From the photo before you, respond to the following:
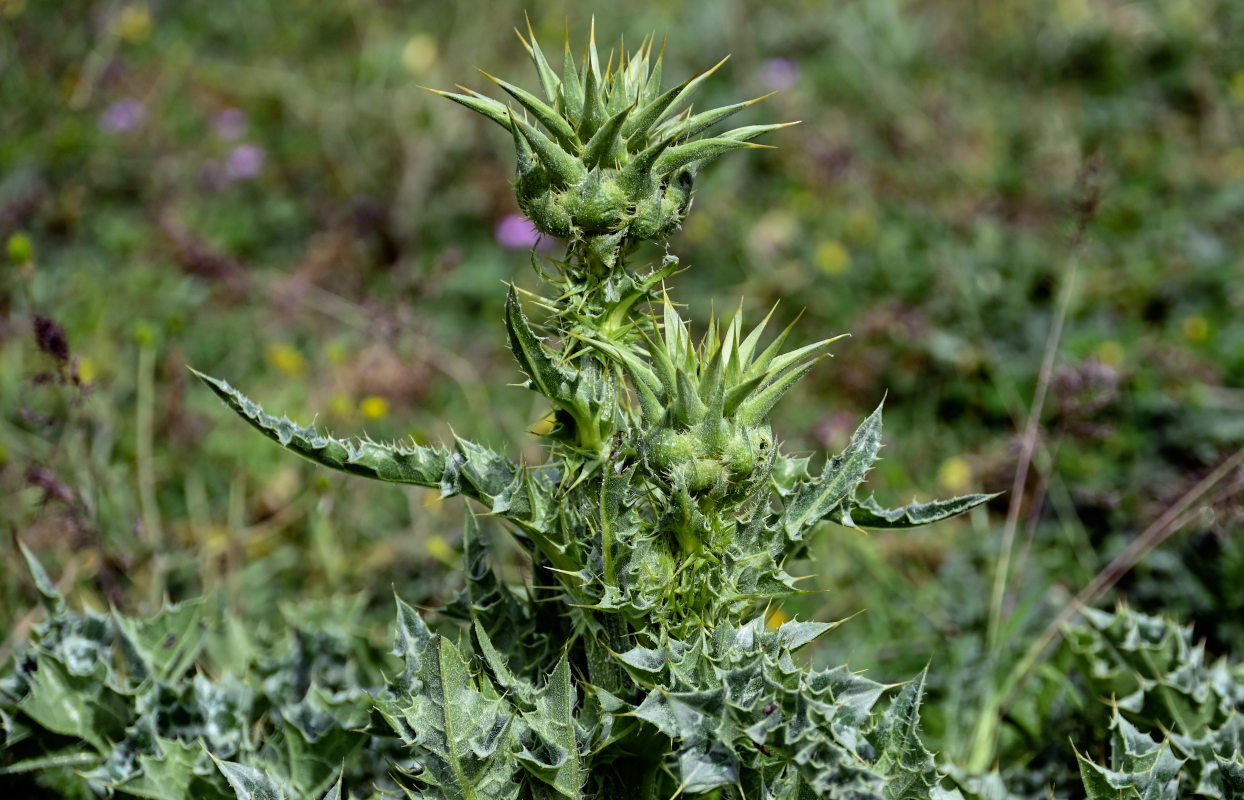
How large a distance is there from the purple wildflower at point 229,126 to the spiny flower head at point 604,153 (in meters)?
5.07

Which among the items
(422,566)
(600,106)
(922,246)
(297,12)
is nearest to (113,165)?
(297,12)

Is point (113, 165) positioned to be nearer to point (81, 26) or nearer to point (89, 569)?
point (81, 26)

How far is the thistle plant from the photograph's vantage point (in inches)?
77.2

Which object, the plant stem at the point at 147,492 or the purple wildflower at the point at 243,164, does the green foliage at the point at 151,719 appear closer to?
the plant stem at the point at 147,492

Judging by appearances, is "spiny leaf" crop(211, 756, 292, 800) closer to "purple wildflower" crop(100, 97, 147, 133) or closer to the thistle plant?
the thistle plant

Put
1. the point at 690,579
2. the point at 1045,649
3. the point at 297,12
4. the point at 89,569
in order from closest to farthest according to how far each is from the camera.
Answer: the point at 690,579 < the point at 1045,649 < the point at 89,569 < the point at 297,12

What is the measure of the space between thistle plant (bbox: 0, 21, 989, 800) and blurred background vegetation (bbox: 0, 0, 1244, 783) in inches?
47.1

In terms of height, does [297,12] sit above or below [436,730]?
above

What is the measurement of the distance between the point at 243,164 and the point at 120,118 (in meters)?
0.79

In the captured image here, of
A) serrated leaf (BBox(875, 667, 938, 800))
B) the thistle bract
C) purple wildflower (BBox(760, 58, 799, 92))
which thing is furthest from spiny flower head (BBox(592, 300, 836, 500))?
purple wildflower (BBox(760, 58, 799, 92))

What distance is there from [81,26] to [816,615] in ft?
18.7

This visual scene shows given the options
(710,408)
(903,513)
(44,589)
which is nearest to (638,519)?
(710,408)

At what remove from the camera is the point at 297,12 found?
301 inches

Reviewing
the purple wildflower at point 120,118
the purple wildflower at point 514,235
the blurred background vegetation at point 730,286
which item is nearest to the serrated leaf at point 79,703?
the blurred background vegetation at point 730,286
